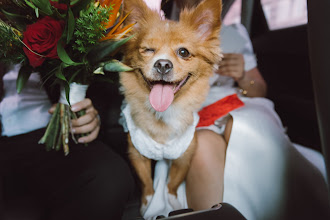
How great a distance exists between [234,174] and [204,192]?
7.9 inches

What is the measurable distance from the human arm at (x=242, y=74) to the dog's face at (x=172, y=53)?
0.51 meters

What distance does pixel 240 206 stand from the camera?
1323mm

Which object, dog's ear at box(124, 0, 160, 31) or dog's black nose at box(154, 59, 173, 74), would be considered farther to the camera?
dog's ear at box(124, 0, 160, 31)

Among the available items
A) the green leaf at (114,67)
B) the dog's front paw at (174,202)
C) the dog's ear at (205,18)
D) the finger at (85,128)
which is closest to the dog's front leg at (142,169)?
the dog's front paw at (174,202)

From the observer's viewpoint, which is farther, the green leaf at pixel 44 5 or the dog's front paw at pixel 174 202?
the dog's front paw at pixel 174 202

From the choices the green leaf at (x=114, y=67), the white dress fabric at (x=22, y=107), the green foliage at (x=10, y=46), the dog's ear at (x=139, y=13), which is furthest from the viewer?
the white dress fabric at (x=22, y=107)

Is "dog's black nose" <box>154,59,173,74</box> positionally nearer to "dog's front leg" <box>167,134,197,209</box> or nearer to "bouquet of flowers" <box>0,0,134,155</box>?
"bouquet of flowers" <box>0,0,134,155</box>

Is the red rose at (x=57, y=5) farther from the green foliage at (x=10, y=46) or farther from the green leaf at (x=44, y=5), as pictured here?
the green foliage at (x=10, y=46)

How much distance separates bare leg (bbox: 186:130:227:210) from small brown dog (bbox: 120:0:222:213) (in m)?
0.06

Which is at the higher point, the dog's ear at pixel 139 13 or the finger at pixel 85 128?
the dog's ear at pixel 139 13

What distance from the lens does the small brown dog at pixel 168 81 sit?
1.18m

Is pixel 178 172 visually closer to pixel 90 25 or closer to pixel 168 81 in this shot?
pixel 168 81

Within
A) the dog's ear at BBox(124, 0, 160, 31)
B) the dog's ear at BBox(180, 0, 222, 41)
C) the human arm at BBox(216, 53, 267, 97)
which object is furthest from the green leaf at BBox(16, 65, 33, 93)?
the human arm at BBox(216, 53, 267, 97)

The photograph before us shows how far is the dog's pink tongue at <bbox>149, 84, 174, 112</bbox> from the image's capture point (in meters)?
1.09
